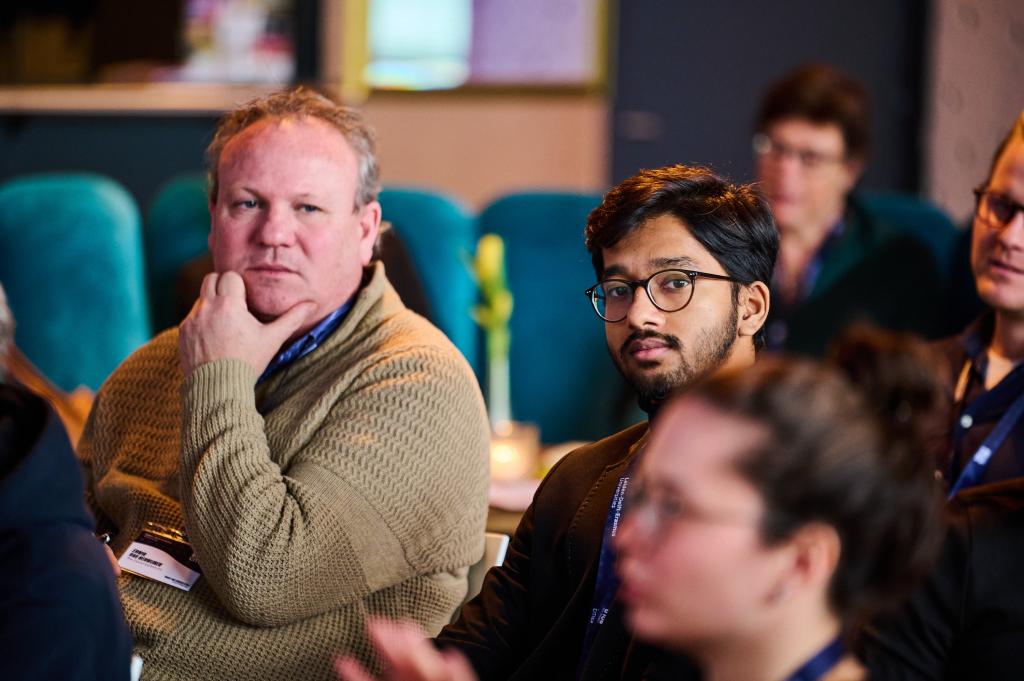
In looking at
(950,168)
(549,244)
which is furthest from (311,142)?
(950,168)

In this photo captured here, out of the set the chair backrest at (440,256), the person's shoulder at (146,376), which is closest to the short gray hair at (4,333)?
the person's shoulder at (146,376)

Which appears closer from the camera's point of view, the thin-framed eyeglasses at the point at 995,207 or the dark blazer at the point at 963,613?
the dark blazer at the point at 963,613

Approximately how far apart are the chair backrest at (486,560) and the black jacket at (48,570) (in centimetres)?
75

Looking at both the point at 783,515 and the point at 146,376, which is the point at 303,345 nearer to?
the point at 146,376

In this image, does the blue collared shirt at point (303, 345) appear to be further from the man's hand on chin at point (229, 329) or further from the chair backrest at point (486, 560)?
the chair backrest at point (486, 560)

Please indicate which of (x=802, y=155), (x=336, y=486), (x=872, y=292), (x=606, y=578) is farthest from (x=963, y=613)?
(x=802, y=155)

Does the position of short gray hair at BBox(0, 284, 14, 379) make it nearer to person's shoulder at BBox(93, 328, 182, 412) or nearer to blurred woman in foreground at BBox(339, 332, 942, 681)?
person's shoulder at BBox(93, 328, 182, 412)

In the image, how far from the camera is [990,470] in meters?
2.02

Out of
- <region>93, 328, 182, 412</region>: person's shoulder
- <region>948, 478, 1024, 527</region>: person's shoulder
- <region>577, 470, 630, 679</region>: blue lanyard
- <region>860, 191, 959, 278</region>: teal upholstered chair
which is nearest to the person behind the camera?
<region>948, 478, 1024, 527</region>: person's shoulder

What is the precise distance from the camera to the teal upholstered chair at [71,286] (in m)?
3.82

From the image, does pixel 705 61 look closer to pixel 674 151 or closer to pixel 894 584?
pixel 674 151

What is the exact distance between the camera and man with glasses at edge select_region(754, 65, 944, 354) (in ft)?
10.9

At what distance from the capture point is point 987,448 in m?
2.03

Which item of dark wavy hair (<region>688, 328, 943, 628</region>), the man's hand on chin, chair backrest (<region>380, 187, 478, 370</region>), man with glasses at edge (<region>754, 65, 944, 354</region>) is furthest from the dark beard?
chair backrest (<region>380, 187, 478, 370</region>)
